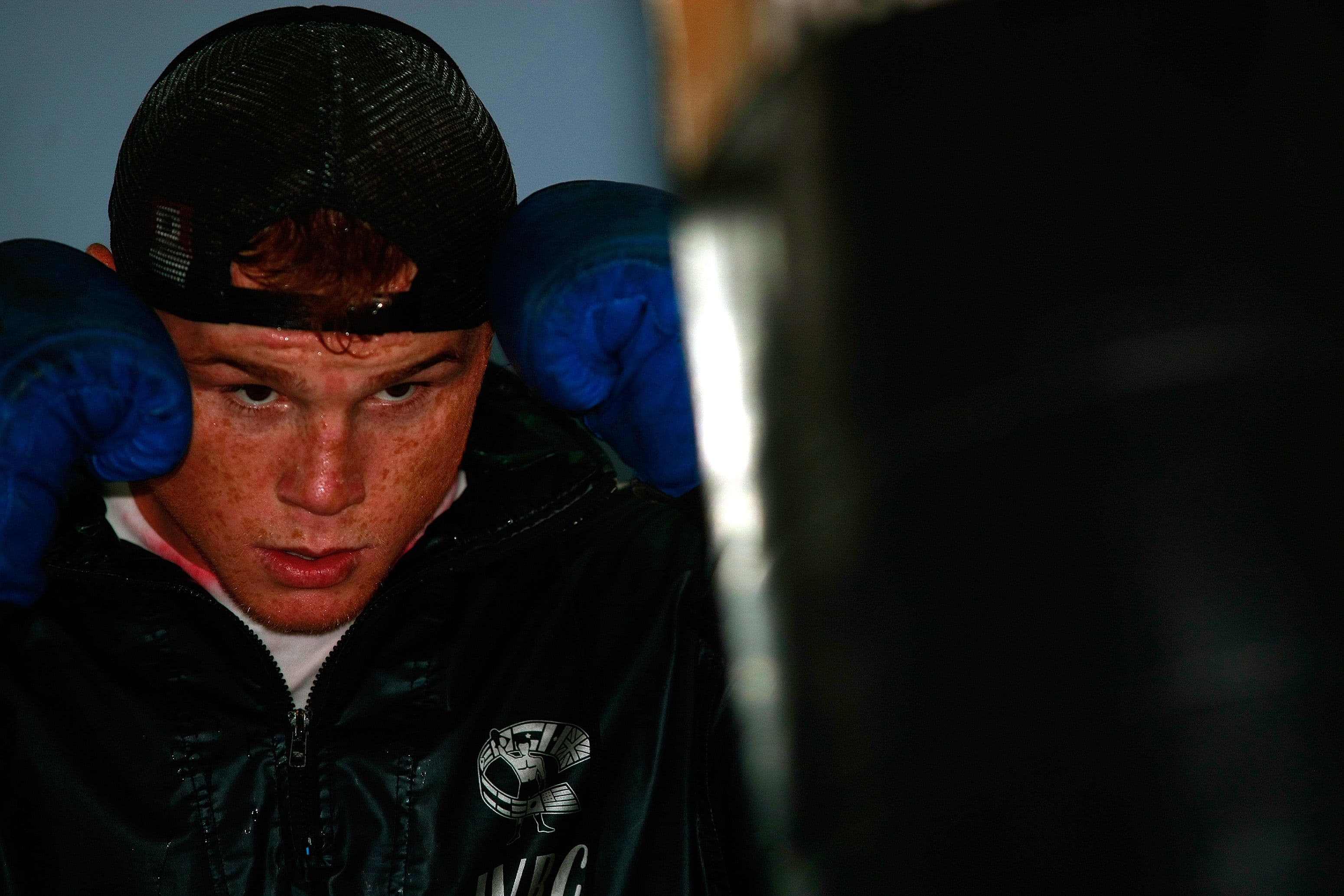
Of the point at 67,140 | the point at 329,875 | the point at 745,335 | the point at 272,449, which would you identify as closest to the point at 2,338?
the point at 272,449

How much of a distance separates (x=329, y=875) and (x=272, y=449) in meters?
0.34

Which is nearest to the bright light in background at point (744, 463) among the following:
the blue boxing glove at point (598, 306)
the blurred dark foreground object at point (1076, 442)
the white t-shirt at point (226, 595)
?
the blurred dark foreground object at point (1076, 442)

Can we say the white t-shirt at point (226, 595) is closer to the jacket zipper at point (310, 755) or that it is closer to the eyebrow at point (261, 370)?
the jacket zipper at point (310, 755)

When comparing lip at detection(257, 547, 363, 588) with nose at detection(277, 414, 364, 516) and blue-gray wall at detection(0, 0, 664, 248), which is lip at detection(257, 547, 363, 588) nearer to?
nose at detection(277, 414, 364, 516)

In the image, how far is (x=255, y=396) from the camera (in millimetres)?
940

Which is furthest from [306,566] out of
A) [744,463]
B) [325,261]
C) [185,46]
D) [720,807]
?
[744,463]

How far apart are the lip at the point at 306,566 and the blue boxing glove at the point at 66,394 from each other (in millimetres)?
120

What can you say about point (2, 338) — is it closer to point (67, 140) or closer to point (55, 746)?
point (55, 746)

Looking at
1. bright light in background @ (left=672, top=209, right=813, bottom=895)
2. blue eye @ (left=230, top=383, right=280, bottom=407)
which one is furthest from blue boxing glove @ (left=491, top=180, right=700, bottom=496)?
bright light in background @ (left=672, top=209, right=813, bottom=895)

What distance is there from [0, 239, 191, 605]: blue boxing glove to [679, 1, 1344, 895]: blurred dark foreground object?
75 centimetres

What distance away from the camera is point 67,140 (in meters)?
1.35

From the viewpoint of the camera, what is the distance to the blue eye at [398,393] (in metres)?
0.97

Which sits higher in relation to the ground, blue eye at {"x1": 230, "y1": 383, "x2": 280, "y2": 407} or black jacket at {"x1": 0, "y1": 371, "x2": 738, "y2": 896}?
blue eye at {"x1": 230, "y1": 383, "x2": 280, "y2": 407}

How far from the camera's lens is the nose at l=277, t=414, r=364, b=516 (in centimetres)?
93
